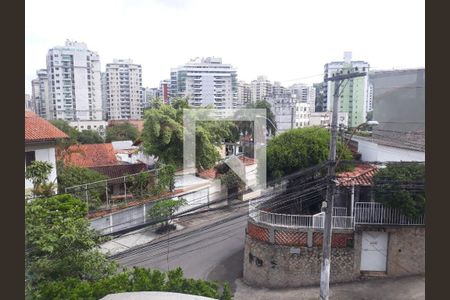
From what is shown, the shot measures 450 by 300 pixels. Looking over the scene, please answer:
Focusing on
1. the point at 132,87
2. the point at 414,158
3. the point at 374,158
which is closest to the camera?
the point at 414,158

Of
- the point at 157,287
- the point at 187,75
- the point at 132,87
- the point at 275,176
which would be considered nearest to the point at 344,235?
the point at 275,176

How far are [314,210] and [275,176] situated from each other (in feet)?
5.10

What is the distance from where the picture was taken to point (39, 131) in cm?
1019

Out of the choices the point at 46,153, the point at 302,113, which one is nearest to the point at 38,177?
Answer: the point at 46,153

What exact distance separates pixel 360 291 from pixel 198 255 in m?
4.26

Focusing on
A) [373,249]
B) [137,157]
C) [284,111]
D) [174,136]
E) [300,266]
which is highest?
[284,111]

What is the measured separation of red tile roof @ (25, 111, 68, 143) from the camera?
9.83 metres

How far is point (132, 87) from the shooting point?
35.2 m

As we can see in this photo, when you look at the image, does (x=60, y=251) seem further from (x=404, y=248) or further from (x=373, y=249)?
(x=404, y=248)

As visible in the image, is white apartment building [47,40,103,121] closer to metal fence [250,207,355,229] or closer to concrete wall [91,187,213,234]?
concrete wall [91,187,213,234]

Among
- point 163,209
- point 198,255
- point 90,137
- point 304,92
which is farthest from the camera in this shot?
point 304,92

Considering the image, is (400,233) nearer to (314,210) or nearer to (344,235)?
(344,235)

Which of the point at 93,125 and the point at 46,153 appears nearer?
the point at 46,153

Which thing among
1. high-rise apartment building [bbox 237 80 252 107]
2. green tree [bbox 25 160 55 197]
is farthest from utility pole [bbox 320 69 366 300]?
high-rise apartment building [bbox 237 80 252 107]
